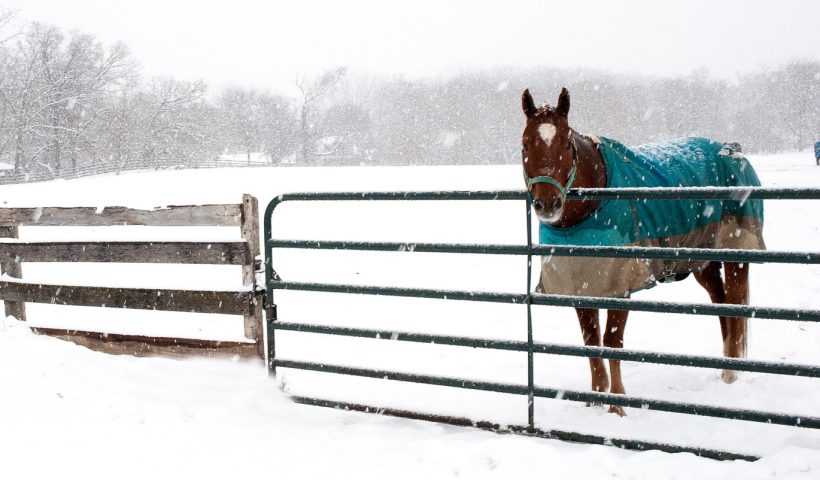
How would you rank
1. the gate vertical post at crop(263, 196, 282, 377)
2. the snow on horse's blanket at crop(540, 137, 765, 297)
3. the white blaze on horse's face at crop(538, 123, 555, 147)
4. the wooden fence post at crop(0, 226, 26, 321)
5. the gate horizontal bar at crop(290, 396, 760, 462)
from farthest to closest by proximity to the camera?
1. the wooden fence post at crop(0, 226, 26, 321)
2. the gate vertical post at crop(263, 196, 282, 377)
3. the snow on horse's blanket at crop(540, 137, 765, 297)
4. the white blaze on horse's face at crop(538, 123, 555, 147)
5. the gate horizontal bar at crop(290, 396, 760, 462)

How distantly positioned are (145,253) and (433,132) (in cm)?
7128

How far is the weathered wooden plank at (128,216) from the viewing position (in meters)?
5.32

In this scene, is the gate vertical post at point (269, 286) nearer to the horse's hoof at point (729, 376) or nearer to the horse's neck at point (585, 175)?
the horse's neck at point (585, 175)

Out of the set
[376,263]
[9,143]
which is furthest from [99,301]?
[9,143]

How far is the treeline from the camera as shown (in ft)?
166

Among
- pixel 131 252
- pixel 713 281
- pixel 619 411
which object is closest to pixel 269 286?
pixel 131 252

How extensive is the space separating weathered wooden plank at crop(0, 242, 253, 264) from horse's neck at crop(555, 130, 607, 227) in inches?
101

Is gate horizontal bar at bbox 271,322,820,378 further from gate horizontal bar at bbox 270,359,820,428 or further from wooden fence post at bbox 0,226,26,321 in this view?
wooden fence post at bbox 0,226,26,321

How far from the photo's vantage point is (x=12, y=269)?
249 inches

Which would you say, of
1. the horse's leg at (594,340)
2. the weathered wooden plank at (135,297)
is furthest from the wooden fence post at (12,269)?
the horse's leg at (594,340)

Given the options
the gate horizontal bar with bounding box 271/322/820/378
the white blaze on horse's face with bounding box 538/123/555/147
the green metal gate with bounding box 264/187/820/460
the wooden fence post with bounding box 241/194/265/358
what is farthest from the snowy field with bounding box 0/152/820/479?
the white blaze on horse's face with bounding box 538/123/555/147

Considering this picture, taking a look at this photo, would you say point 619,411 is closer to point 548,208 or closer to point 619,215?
point 619,215

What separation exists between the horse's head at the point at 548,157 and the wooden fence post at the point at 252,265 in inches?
92.8

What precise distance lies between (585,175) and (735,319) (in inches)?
77.7
